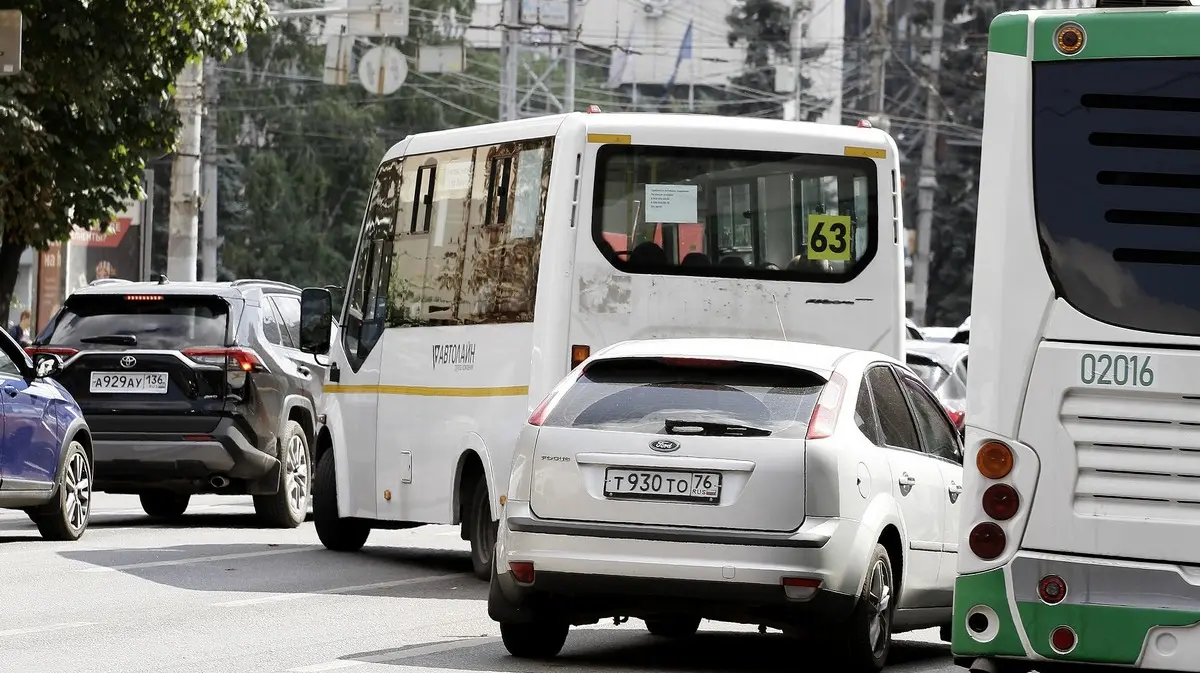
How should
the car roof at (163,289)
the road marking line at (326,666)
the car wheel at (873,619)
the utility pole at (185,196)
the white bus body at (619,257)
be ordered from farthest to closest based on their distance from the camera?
the utility pole at (185,196) < the car roof at (163,289) < the white bus body at (619,257) < the car wheel at (873,619) < the road marking line at (326,666)

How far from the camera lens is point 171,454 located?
17875mm

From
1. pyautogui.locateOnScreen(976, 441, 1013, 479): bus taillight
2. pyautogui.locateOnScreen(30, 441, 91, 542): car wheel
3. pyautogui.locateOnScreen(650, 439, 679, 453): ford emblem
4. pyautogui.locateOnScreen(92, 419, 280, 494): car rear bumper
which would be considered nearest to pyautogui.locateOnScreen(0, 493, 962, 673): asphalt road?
pyautogui.locateOnScreen(30, 441, 91, 542): car wheel

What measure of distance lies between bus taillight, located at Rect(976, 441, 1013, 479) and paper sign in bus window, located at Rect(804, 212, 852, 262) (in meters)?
6.32

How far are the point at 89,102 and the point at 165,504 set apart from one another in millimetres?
4742

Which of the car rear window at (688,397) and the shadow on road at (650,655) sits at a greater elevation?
the car rear window at (688,397)

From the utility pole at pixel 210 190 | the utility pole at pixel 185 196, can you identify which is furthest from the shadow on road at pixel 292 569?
the utility pole at pixel 210 190

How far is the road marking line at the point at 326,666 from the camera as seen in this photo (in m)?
10.0

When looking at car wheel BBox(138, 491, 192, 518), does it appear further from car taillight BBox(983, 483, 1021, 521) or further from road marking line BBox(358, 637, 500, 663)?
car taillight BBox(983, 483, 1021, 521)

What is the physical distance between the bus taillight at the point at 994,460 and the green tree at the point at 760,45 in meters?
78.7

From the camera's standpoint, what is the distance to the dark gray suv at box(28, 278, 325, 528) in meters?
17.9

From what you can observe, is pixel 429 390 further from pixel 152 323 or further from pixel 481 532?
pixel 152 323

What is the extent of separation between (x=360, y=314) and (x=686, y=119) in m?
3.09

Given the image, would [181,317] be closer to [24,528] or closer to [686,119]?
[24,528]

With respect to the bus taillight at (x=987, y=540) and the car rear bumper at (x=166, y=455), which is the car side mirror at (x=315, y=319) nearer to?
the car rear bumper at (x=166, y=455)
